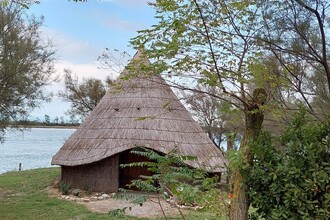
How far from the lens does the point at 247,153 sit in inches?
151

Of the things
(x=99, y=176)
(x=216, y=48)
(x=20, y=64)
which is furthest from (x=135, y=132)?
(x=216, y=48)

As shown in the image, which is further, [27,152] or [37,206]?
[27,152]

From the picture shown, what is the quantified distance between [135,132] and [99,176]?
1.89m

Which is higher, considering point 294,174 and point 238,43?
point 238,43

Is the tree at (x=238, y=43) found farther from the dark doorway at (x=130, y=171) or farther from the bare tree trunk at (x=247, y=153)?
the dark doorway at (x=130, y=171)

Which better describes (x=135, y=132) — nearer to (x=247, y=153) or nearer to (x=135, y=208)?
(x=135, y=208)

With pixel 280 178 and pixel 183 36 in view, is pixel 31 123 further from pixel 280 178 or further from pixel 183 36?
pixel 280 178

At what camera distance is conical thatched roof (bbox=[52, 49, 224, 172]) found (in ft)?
41.0

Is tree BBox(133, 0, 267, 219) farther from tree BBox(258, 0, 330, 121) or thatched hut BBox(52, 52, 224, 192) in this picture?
thatched hut BBox(52, 52, 224, 192)

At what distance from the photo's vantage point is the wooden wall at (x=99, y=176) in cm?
1264

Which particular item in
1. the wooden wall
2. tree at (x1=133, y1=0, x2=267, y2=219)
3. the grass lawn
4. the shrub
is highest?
tree at (x1=133, y1=0, x2=267, y2=219)

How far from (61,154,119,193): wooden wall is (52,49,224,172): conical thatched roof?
1.41 ft

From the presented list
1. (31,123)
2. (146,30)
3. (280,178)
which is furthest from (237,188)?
(31,123)

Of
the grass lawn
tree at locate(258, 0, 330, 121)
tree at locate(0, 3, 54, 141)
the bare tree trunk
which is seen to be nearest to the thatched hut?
the grass lawn
